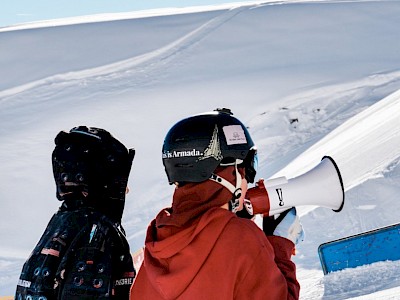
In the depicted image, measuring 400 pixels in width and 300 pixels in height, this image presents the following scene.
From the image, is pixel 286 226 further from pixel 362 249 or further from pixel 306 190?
pixel 362 249

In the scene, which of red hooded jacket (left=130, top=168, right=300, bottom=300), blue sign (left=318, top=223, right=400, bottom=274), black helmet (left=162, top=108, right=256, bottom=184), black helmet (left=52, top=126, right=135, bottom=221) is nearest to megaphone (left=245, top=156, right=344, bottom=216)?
black helmet (left=162, top=108, right=256, bottom=184)

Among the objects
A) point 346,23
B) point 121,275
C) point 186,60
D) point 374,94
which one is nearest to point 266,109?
point 374,94

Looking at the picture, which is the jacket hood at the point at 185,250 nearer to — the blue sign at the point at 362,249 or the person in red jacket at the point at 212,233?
the person in red jacket at the point at 212,233

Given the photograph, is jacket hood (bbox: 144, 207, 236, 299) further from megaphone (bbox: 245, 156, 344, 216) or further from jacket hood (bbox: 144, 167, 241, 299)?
megaphone (bbox: 245, 156, 344, 216)

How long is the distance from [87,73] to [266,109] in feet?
21.6

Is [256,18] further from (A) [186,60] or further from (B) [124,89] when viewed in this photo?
(B) [124,89]

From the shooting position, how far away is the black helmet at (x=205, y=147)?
2.12m

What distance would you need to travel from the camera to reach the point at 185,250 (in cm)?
201

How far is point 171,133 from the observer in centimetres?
221

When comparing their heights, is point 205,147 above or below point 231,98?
above

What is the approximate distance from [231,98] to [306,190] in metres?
12.7

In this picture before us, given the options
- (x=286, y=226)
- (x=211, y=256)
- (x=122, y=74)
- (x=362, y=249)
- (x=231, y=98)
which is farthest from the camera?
(x=122, y=74)

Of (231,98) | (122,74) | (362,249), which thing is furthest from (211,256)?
(122,74)

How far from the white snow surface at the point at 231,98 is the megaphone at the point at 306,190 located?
3.56 feet
